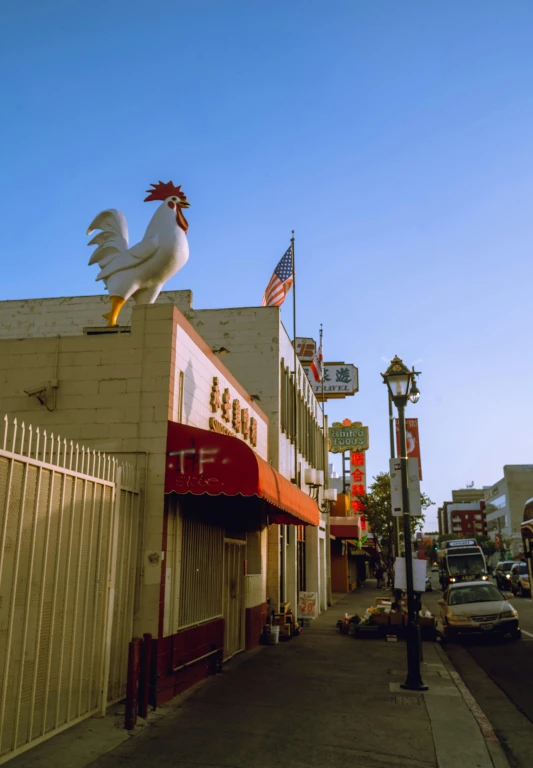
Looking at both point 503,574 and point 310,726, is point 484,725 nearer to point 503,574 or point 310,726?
point 310,726

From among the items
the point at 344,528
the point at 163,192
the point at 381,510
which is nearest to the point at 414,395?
the point at 163,192

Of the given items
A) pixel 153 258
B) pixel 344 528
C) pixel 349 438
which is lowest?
pixel 344 528

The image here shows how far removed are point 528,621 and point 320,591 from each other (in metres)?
7.62

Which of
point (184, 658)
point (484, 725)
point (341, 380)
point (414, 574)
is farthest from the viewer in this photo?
point (341, 380)

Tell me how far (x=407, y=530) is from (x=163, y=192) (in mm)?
7683

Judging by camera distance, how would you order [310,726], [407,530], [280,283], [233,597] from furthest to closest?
[280,283]
[233,597]
[407,530]
[310,726]

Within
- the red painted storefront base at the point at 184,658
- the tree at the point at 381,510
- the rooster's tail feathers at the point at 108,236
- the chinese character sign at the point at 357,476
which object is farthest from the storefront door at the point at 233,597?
the chinese character sign at the point at 357,476

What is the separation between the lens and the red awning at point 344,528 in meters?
31.6

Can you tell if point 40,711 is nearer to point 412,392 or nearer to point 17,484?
point 17,484

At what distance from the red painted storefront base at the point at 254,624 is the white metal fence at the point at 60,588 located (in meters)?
6.64

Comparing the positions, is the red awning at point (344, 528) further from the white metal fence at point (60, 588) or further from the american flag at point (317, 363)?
the white metal fence at point (60, 588)

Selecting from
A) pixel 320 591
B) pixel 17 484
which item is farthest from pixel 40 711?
pixel 320 591

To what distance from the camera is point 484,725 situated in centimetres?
827

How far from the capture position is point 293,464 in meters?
20.7
